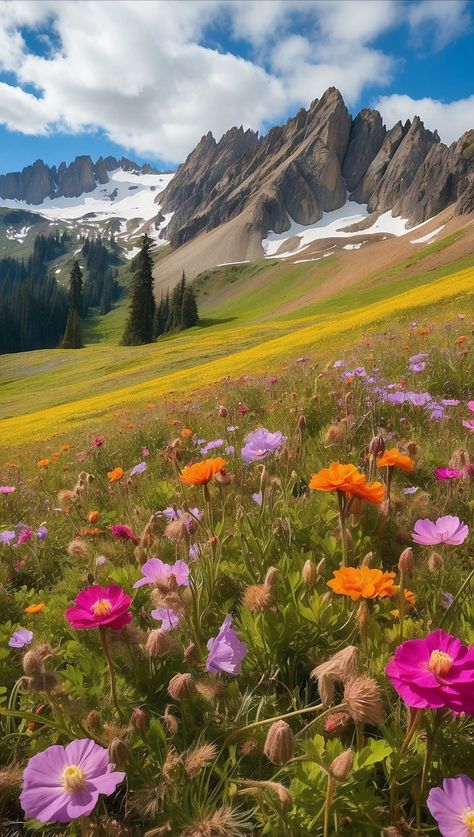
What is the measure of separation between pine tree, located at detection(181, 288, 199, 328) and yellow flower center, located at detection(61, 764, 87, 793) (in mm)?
89017

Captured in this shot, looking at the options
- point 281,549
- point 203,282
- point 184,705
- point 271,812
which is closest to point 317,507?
point 281,549

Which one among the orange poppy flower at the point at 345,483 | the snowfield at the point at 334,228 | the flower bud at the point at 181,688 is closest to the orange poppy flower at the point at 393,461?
the orange poppy flower at the point at 345,483

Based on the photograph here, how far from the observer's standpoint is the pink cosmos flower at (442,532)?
5.97 ft

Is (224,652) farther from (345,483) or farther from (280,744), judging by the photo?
(345,483)

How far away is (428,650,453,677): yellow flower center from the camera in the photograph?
1.07 metres

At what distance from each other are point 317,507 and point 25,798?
1.91m

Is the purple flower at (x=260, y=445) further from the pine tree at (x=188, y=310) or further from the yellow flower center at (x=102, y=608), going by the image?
the pine tree at (x=188, y=310)

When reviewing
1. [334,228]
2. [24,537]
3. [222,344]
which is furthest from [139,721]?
[334,228]

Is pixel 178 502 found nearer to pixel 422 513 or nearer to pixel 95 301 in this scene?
pixel 422 513

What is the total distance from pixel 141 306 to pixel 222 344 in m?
37.9

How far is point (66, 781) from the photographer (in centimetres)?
119

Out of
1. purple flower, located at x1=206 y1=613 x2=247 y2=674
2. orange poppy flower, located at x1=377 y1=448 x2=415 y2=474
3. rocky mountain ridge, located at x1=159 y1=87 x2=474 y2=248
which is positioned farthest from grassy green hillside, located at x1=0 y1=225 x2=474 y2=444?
rocky mountain ridge, located at x1=159 y1=87 x2=474 y2=248

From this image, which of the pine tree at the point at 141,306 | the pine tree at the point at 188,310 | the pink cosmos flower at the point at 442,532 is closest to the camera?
the pink cosmos flower at the point at 442,532

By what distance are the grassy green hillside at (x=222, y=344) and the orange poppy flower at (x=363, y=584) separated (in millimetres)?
13724
